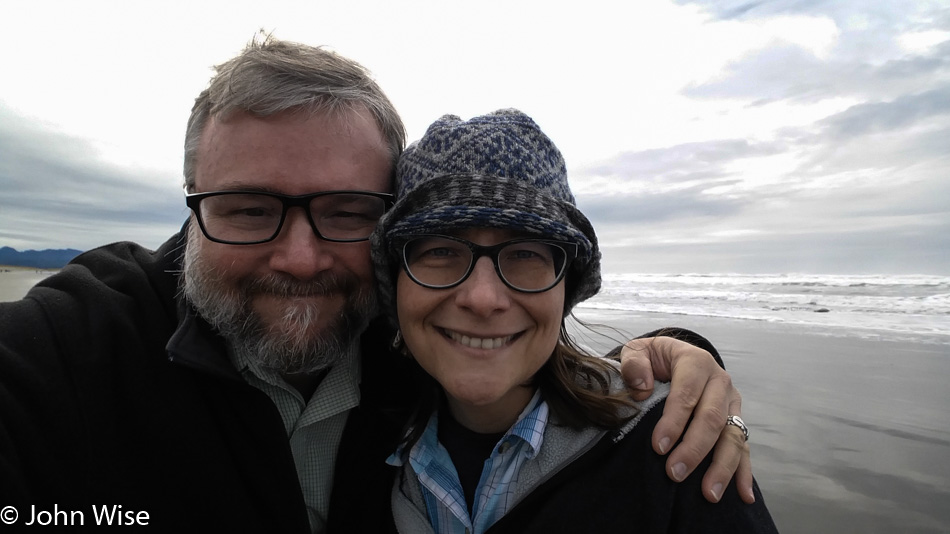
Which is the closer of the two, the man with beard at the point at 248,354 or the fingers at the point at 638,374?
the man with beard at the point at 248,354

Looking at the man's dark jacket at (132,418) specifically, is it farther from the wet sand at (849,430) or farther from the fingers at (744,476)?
the wet sand at (849,430)

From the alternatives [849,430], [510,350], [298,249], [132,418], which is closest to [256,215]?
[298,249]

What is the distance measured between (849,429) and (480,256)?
519cm

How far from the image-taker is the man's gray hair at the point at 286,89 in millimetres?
1904

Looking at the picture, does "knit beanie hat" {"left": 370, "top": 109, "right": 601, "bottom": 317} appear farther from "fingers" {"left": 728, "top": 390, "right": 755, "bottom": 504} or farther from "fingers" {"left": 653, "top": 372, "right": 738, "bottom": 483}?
"fingers" {"left": 728, "top": 390, "right": 755, "bottom": 504}

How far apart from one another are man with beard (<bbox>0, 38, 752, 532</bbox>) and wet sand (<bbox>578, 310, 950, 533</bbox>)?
2.53 m

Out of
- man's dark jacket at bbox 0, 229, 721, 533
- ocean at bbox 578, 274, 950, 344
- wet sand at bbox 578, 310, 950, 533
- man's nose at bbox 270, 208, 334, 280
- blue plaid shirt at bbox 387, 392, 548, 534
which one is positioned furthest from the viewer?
ocean at bbox 578, 274, 950, 344

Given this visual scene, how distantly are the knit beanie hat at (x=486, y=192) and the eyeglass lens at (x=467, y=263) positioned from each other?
0.23 feet

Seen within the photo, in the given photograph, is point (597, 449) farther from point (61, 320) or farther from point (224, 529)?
point (61, 320)

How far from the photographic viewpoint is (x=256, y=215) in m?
1.90

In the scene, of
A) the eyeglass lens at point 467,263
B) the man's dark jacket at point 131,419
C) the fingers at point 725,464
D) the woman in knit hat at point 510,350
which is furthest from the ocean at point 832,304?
the man's dark jacket at point 131,419

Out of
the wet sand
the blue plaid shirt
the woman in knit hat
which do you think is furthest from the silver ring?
the wet sand

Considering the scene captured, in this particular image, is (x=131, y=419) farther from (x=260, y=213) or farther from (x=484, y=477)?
(x=484, y=477)

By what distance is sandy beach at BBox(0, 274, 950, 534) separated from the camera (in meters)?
3.47
